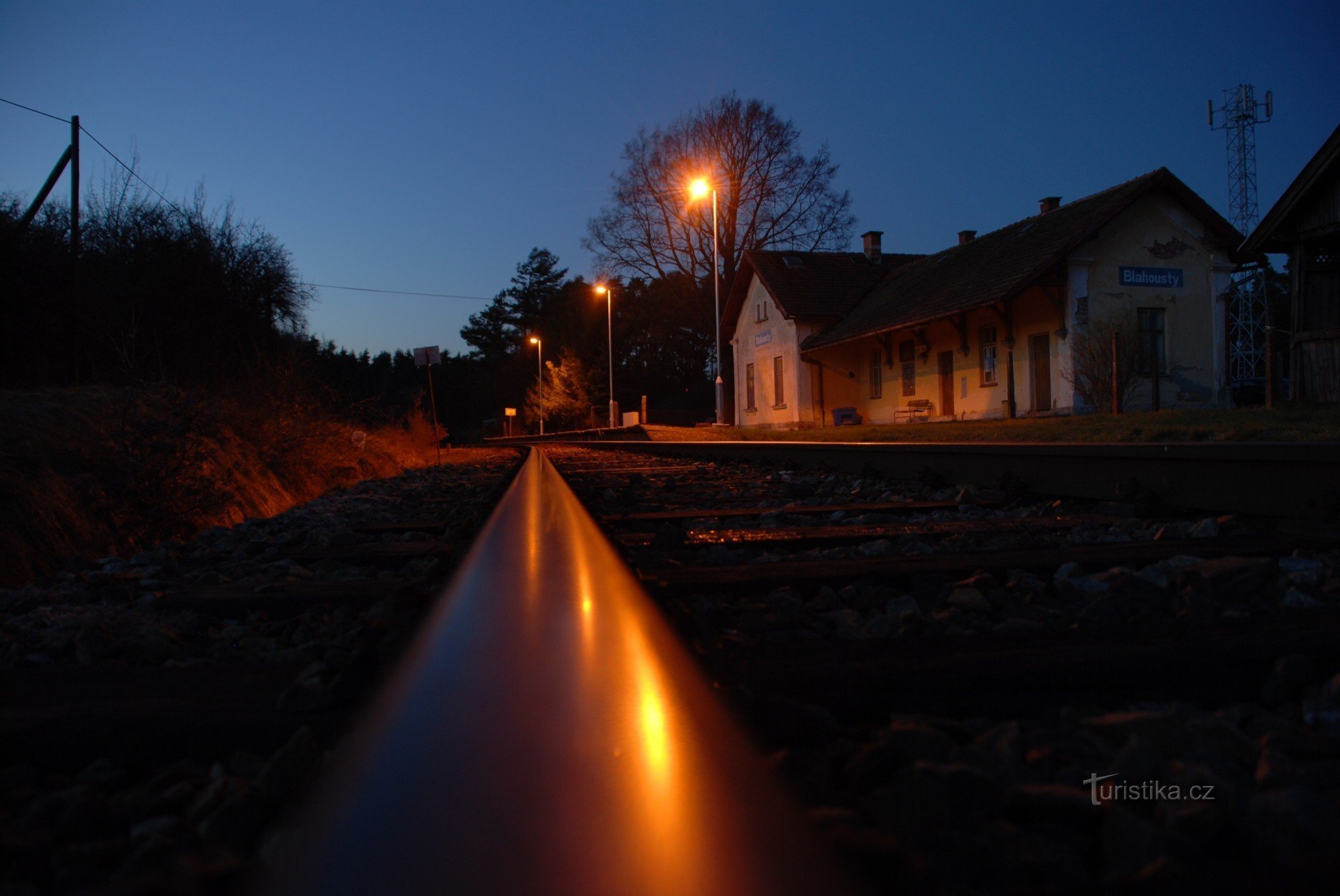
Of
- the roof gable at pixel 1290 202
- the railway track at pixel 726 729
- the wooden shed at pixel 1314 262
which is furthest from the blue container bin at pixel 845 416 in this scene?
the railway track at pixel 726 729

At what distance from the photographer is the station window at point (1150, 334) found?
19688mm

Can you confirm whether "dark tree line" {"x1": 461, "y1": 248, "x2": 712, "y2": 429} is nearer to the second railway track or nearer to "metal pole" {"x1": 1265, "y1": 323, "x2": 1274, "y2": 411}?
"metal pole" {"x1": 1265, "y1": 323, "x2": 1274, "y2": 411}

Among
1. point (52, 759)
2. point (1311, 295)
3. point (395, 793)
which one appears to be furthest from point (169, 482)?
point (1311, 295)

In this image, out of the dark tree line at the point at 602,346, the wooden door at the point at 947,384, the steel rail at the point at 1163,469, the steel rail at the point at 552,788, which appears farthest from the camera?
the dark tree line at the point at 602,346

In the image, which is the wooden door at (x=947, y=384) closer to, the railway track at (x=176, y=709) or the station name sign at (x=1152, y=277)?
the station name sign at (x=1152, y=277)

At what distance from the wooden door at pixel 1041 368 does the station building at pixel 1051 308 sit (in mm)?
25

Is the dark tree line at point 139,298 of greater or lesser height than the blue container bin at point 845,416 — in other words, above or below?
above

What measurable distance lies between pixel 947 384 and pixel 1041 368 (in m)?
3.22

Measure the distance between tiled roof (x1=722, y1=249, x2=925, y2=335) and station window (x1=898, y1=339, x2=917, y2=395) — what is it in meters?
3.91

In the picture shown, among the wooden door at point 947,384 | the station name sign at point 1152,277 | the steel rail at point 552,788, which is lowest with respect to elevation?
the steel rail at point 552,788

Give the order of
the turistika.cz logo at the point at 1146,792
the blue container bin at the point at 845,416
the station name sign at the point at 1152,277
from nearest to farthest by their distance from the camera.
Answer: the turistika.cz logo at the point at 1146,792, the station name sign at the point at 1152,277, the blue container bin at the point at 845,416

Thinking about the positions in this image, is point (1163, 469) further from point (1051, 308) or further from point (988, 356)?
point (988, 356)

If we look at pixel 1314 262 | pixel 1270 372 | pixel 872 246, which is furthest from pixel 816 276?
pixel 1270 372

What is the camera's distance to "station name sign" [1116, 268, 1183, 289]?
2000cm
